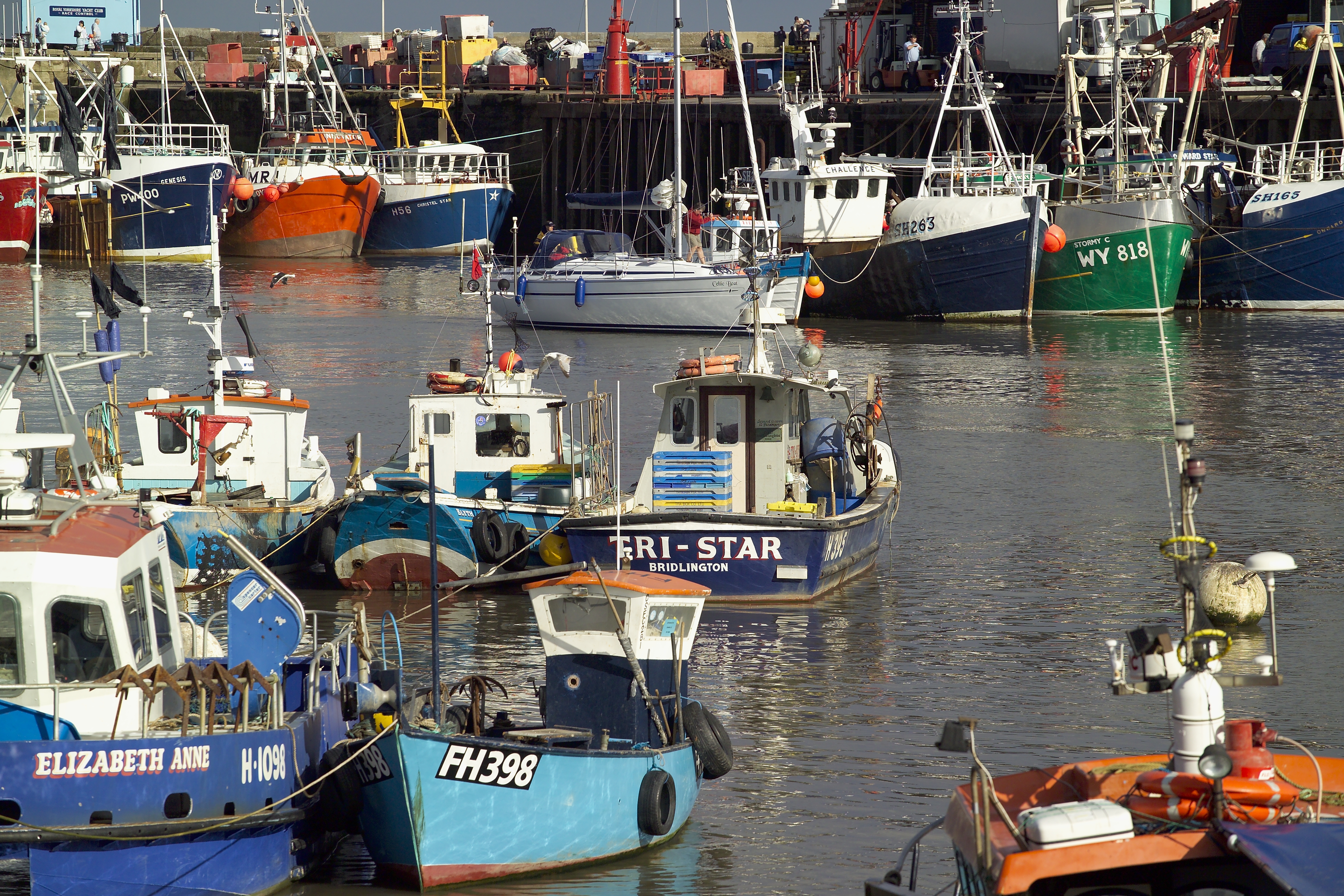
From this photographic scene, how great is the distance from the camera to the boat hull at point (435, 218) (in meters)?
61.9

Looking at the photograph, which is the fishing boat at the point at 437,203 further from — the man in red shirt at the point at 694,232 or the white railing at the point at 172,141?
the man in red shirt at the point at 694,232

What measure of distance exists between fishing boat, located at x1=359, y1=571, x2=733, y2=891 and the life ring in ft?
11.5

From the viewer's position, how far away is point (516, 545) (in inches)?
682

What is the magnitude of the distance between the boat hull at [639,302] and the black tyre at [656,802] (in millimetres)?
28892

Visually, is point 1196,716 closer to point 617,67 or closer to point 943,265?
point 943,265

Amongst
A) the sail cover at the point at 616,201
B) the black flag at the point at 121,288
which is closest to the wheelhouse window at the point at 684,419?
the black flag at the point at 121,288

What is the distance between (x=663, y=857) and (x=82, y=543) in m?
3.75

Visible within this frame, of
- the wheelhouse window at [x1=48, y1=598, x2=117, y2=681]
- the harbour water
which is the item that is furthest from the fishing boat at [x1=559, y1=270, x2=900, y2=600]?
the wheelhouse window at [x1=48, y1=598, x2=117, y2=681]

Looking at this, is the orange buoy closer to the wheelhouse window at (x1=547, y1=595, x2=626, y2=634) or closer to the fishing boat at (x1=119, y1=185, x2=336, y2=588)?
the fishing boat at (x1=119, y1=185, x2=336, y2=588)

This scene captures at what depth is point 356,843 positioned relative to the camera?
10352 millimetres

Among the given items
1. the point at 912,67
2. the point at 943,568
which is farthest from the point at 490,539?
the point at 912,67

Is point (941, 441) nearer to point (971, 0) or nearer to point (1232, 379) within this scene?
point (1232, 379)

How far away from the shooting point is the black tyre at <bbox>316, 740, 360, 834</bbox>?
30.6 ft

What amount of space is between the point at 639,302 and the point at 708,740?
30.1m
